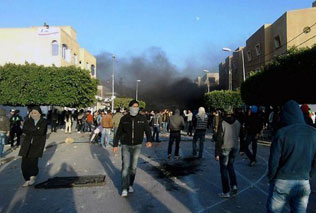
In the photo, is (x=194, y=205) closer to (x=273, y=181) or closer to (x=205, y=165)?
(x=273, y=181)

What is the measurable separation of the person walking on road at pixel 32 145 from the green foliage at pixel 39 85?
18.1 meters

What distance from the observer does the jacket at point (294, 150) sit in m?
3.06

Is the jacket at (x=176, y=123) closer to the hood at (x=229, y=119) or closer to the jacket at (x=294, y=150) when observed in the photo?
the hood at (x=229, y=119)

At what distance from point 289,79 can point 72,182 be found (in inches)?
654

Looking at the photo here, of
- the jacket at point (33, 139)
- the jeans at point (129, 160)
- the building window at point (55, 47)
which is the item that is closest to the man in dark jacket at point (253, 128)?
the jeans at point (129, 160)

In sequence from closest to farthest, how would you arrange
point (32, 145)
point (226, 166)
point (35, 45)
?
1. point (226, 166)
2. point (32, 145)
3. point (35, 45)

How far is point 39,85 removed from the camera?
78.1ft

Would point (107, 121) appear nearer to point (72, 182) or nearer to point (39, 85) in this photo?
point (72, 182)

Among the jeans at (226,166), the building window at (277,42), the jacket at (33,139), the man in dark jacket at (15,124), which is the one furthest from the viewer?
the building window at (277,42)

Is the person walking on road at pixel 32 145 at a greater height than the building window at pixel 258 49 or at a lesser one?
lesser

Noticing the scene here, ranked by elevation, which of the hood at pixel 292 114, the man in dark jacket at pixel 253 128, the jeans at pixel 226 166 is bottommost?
the jeans at pixel 226 166

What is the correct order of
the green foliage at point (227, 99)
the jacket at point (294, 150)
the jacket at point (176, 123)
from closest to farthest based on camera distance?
the jacket at point (294, 150)
the jacket at point (176, 123)
the green foliage at point (227, 99)

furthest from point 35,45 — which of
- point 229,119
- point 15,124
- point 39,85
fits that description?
point 229,119

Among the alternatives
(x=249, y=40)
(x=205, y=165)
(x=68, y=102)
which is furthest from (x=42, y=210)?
(x=249, y=40)
